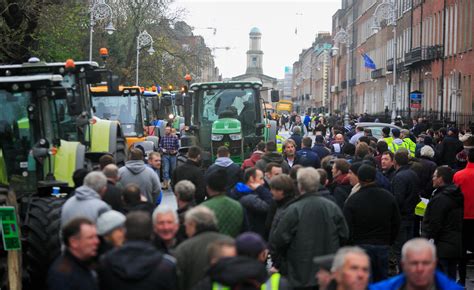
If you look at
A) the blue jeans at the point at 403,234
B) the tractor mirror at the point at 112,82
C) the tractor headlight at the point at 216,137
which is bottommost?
the blue jeans at the point at 403,234

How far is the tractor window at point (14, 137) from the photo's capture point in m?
14.1

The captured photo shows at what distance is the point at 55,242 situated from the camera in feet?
41.0

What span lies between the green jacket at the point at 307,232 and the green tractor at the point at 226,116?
650 inches

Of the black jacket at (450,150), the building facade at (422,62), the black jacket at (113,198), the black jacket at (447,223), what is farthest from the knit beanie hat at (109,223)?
the building facade at (422,62)

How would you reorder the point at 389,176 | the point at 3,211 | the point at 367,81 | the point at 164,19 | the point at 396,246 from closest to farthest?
the point at 3,211 < the point at 396,246 < the point at 389,176 < the point at 164,19 < the point at 367,81

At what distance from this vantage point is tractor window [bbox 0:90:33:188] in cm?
1406

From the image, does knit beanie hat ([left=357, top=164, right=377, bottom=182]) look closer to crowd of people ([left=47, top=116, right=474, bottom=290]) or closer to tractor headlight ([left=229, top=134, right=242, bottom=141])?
crowd of people ([left=47, top=116, right=474, bottom=290])

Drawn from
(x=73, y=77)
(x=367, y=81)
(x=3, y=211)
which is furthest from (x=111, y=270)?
(x=367, y=81)

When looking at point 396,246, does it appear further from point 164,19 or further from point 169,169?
point 164,19

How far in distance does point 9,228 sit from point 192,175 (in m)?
4.00

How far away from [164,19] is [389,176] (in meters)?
56.6

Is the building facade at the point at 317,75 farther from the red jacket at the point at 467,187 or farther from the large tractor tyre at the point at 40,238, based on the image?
the large tractor tyre at the point at 40,238

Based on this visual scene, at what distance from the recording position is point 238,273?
7016 mm

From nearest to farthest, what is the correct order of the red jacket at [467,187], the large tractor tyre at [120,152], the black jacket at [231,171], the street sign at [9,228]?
the street sign at [9,228]
the red jacket at [467,187]
the black jacket at [231,171]
the large tractor tyre at [120,152]
